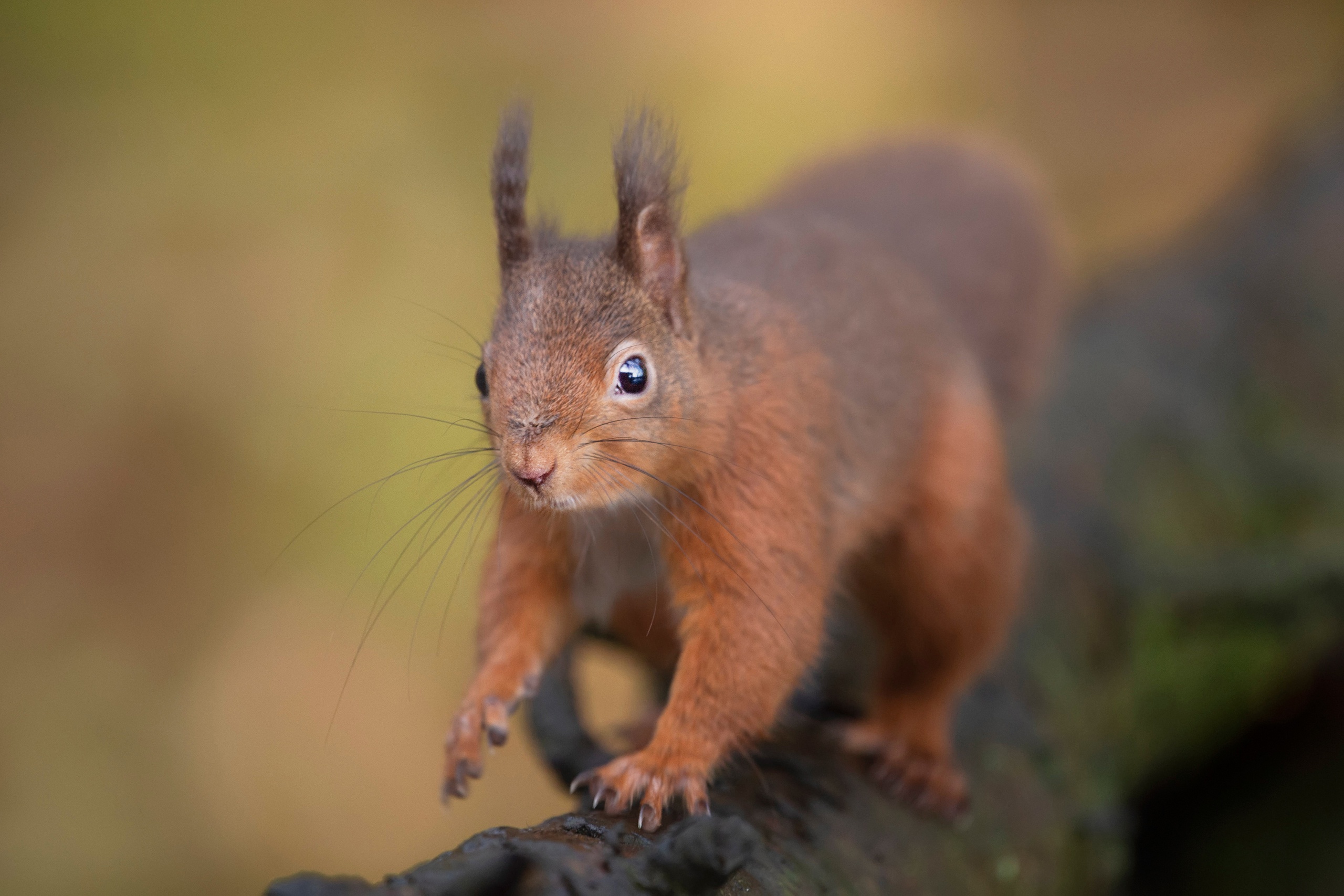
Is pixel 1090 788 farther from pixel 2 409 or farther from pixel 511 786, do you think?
pixel 2 409

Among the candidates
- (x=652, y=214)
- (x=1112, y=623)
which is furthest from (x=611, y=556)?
(x=1112, y=623)

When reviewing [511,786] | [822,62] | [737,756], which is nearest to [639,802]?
[737,756]

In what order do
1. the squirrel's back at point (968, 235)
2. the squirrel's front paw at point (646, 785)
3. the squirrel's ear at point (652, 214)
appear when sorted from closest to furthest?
the squirrel's front paw at point (646, 785), the squirrel's ear at point (652, 214), the squirrel's back at point (968, 235)

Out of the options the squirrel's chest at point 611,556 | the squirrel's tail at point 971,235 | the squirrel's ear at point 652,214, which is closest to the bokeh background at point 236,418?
the squirrel's tail at point 971,235

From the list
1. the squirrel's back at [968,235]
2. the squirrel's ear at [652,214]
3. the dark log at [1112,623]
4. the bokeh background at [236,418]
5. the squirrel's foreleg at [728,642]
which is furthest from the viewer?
the bokeh background at [236,418]

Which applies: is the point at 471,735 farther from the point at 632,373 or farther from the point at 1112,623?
the point at 1112,623

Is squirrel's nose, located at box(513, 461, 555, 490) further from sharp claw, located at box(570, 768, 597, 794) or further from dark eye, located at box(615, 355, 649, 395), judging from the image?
sharp claw, located at box(570, 768, 597, 794)

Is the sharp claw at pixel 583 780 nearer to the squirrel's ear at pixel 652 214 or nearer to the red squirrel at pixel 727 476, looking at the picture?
the red squirrel at pixel 727 476
